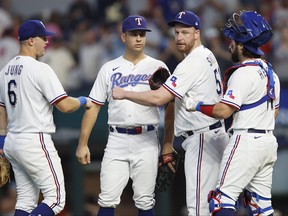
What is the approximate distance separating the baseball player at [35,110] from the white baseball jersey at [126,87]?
51 centimetres

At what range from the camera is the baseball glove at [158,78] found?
28.8 ft

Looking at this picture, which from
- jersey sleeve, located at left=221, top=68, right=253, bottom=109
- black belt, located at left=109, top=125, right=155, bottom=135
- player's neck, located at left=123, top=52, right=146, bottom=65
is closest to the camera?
jersey sleeve, located at left=221, top=68, right=253, bottom=109

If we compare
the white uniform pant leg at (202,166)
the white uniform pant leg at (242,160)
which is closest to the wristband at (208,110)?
the white uniform pant leg at (242,160)

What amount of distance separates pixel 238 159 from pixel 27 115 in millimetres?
→ 2102

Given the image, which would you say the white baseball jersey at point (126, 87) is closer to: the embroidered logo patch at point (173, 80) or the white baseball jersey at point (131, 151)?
the white baseball jersey at point (131, 151)

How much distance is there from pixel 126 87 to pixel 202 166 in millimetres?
1193

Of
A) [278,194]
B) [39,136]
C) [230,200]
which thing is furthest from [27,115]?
[278,194]

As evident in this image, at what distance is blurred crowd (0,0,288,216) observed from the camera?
45.0 ft

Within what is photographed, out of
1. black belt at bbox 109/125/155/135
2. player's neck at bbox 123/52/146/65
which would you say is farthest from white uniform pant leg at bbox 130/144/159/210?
player's neck at bbox 123/52/146/65

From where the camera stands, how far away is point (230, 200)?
27.0 feet

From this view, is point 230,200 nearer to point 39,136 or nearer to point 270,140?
point 270,140

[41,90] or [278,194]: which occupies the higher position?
[41,90]

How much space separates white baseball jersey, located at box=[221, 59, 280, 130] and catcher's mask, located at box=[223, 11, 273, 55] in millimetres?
217

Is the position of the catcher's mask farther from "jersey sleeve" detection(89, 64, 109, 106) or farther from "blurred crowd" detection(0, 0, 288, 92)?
"blurred crowd" detection(0, 0, 288, 92)
